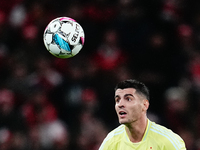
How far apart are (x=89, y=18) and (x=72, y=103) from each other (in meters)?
1.72

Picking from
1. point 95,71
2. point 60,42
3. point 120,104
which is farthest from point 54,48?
point 95,71

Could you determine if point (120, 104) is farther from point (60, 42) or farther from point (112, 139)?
point (60, 42)

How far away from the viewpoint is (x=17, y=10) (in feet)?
25.2

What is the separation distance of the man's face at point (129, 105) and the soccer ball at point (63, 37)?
1240mm

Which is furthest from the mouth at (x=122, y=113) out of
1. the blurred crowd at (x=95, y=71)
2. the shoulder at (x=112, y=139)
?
the blurred crowd at (x=95, y=71)

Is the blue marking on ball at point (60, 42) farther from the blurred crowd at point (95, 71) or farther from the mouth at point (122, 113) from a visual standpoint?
the blurred crowd at point (95, 71)

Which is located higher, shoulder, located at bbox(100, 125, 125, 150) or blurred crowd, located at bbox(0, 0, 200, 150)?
blurred crowd, located at bbox(0, 0, 200, 150)

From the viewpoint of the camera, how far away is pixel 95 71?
22.9 feet

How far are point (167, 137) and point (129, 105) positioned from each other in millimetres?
511

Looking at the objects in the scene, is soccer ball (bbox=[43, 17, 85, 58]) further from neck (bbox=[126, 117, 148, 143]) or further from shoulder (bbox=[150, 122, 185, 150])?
shoulder (bbox=[150, 122, 185, 150])

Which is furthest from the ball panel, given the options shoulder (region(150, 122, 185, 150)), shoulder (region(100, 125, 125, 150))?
shoulder (region(150, 122, 185, 150))

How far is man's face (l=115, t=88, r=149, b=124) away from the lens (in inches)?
162

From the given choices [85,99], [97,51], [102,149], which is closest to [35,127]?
[85,99]

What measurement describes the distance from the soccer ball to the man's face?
1.24 meters
